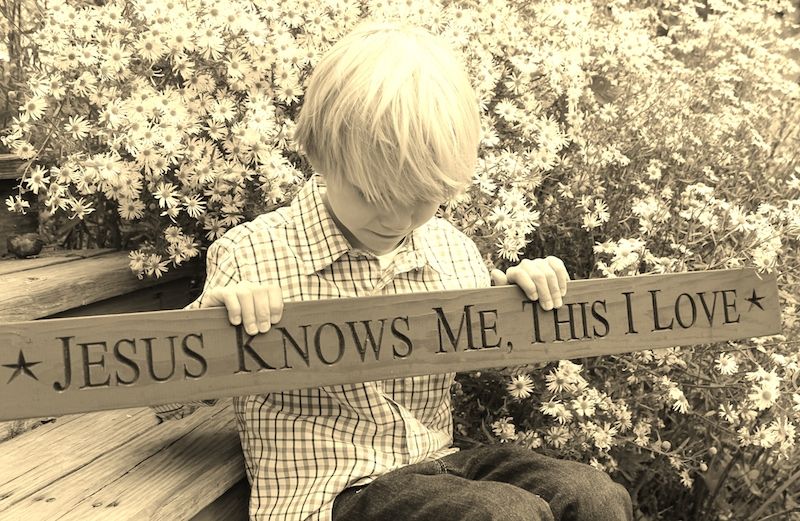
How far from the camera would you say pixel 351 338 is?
1312 mm

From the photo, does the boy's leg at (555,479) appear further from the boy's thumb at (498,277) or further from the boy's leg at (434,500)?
the boy's thumb at (498,277)

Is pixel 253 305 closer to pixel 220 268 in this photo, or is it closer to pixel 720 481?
pixel 220 268

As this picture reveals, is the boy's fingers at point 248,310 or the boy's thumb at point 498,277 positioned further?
the boy's thumb at point 498,277

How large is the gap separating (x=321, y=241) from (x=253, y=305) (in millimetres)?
278

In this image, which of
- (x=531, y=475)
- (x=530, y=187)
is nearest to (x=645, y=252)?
(x=530, y=187)

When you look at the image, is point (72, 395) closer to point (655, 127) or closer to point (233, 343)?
point (233, 343)

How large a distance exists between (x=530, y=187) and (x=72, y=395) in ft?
3.95

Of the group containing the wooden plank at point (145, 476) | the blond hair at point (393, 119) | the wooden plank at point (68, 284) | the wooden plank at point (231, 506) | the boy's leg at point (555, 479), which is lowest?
the wooden plank at point (231, 506)

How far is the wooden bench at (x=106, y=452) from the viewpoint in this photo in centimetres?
145

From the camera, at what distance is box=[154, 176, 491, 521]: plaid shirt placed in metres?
1.48

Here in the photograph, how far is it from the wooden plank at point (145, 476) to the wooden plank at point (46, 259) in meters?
0.46

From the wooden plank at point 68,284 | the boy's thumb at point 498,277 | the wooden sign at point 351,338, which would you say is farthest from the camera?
the wooden plank at point 68,284

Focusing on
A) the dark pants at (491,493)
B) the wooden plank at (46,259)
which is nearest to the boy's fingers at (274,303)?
the dark pants at (491,493)

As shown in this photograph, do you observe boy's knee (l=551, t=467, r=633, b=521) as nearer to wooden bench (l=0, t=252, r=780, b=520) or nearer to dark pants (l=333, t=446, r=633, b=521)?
dark pants (l=333, t=446, r=633, b=521)
